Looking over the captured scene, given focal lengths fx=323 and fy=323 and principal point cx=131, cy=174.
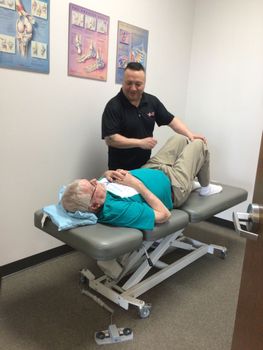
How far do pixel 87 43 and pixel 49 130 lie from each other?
70 centimetres

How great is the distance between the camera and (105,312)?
1.93 meters

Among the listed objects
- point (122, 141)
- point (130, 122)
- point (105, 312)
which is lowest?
point (105, 312)

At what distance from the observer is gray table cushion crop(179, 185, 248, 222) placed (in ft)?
7.01

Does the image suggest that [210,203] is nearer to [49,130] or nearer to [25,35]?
[49,130]

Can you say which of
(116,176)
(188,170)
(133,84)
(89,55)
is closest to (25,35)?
(89,55)

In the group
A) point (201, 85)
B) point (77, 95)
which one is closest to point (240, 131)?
point (201, 85)

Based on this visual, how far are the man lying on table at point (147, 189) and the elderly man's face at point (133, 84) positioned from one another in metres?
0.47

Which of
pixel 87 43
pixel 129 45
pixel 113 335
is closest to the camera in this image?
pixel 113 335

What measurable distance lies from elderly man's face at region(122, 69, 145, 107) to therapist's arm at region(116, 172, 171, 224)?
2.16 ft

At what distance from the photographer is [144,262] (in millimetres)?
2043

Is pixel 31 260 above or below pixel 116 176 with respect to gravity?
below

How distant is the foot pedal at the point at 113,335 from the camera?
1.69m

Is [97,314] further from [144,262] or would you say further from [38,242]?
[38,242]

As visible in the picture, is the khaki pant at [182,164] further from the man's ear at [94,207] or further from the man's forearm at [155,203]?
the man's ear at [94,207]
